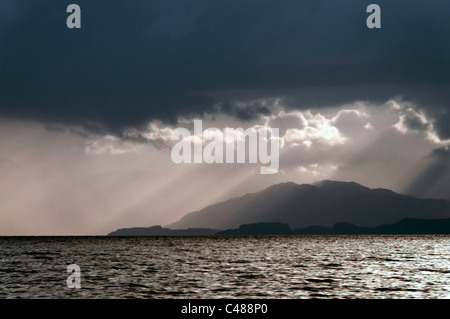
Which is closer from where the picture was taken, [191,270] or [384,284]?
[384,284]

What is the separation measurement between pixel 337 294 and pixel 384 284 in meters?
9.54
